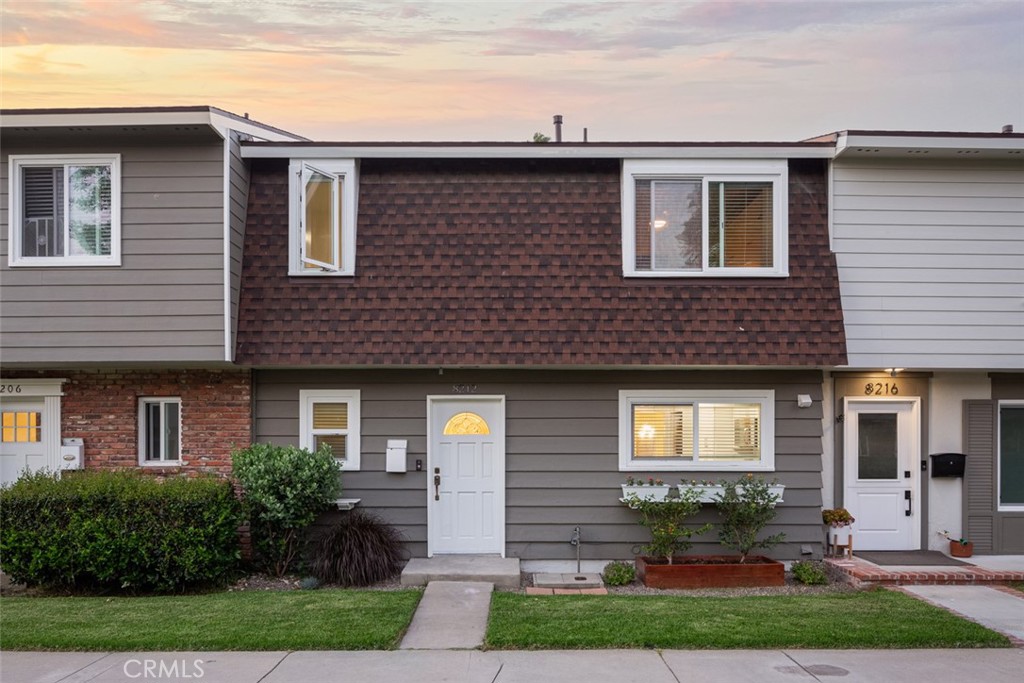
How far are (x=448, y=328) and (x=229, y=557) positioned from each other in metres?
3.61

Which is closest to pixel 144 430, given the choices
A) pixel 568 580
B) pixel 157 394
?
pixel 157 394

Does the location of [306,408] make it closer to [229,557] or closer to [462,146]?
[229,557]

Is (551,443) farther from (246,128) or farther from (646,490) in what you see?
(246,128)

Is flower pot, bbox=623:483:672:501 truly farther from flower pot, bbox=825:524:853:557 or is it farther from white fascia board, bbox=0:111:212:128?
white fascia board, bbox=0:111:212:128

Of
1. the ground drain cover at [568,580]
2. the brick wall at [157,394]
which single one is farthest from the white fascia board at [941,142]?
the brick wall at [157,394]

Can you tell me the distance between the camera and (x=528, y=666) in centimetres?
645

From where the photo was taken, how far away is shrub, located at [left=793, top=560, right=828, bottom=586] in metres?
9.46

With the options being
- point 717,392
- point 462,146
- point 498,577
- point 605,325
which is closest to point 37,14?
point 462,146

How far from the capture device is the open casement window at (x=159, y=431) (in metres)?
10.3

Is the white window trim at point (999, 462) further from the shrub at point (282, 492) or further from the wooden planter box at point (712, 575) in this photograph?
the shrub at point (282, 492)

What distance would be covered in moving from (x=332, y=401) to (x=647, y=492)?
4.13 metres

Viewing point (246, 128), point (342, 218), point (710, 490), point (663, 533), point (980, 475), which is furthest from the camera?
point (980, 475)

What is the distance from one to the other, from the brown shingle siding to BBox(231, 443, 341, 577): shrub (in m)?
1.14

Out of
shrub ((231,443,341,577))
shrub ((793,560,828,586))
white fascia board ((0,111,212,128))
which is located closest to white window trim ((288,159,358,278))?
white fascia board ((0,111,212,128))
